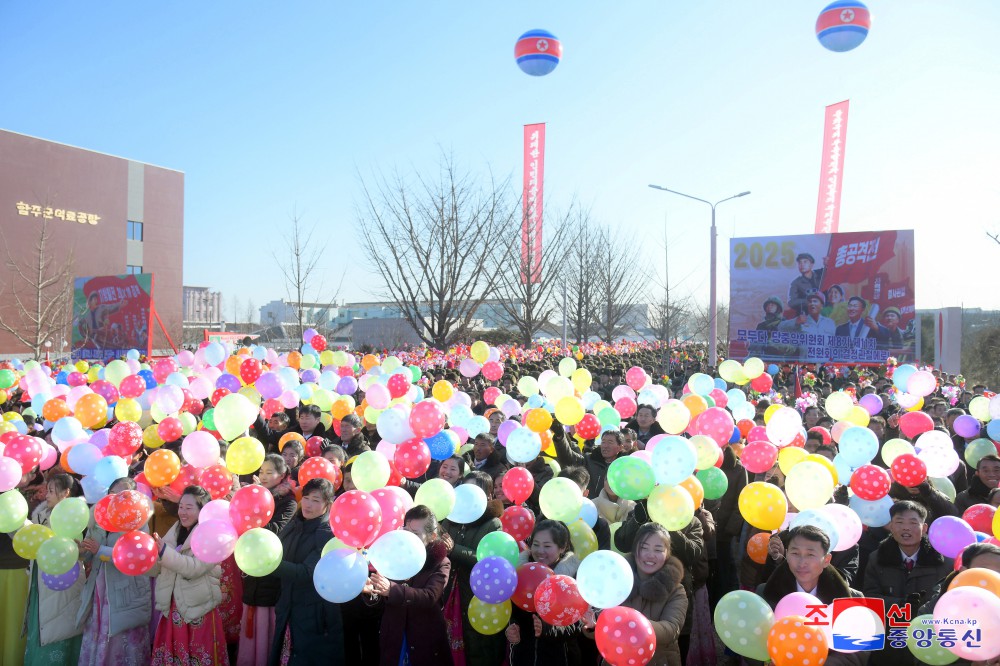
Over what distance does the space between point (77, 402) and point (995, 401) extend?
9411mm

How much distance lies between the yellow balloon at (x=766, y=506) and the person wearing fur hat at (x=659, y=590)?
998mm

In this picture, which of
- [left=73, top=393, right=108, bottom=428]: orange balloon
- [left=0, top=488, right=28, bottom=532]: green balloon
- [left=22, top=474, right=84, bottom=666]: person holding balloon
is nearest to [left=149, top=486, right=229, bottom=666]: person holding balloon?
[left=22, top=474, right=84, bottom=666]: person holding balloon

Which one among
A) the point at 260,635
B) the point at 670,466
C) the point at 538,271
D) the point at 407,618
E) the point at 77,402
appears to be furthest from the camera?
→ the point at 538,271

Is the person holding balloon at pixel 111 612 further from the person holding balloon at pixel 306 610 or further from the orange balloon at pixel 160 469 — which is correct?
the person holding balloon at pixel 306 610

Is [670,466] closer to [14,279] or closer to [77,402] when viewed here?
[77,402]

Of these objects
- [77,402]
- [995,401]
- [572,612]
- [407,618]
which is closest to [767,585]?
[572,612]

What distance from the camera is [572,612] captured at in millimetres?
3311

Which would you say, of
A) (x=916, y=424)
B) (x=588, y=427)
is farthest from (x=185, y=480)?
(x=916, y=424)

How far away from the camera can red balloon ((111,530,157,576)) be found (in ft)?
→ 12.5

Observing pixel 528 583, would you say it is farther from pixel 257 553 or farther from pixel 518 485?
pixel 257 553

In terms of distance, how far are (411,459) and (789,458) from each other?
290cm

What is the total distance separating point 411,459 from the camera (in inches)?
219

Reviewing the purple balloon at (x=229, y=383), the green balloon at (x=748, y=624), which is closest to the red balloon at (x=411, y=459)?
the green balloon at (x=748, y=624)

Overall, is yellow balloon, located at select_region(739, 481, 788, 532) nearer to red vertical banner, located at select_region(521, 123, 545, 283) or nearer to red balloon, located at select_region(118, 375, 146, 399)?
red balloon, located at select_region(118, 375, 146, 399)
